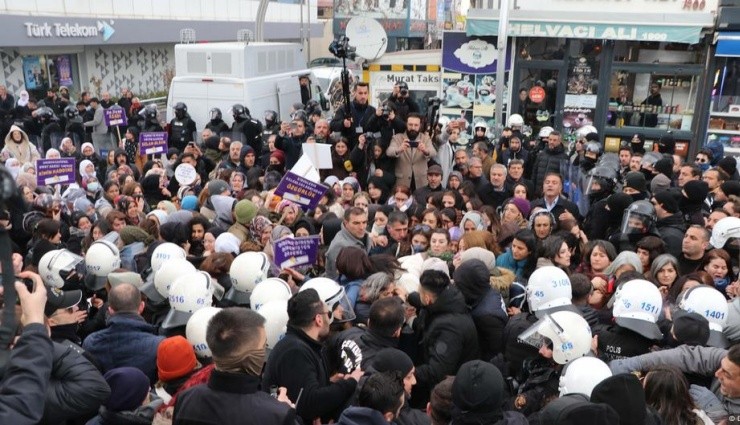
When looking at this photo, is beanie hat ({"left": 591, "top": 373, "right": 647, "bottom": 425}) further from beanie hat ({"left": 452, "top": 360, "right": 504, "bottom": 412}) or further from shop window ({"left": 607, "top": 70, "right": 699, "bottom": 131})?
shop window ({"left": 607, "top": 70, "right": 699, "bottom": 131})

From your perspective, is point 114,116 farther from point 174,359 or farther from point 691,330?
point 691,330

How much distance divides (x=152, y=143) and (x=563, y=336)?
313 inches

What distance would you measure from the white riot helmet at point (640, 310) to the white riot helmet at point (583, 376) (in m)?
0.67

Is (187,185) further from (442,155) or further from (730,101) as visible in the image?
(730,101)

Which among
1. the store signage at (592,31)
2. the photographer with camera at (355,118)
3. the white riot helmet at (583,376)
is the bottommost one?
the white riot helmet at (583,376)

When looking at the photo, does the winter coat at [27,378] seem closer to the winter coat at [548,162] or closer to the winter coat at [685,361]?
the winter coat at [685,361]

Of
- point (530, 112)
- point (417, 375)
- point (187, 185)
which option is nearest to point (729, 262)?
point (417, 375)

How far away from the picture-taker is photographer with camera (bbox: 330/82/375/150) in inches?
365

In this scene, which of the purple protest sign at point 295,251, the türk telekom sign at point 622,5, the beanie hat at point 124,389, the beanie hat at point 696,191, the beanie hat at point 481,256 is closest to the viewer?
the beanie hat at point 124,389

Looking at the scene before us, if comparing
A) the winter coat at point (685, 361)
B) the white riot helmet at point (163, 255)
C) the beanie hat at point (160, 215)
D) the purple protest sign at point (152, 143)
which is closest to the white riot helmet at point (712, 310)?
the winter coat at point (685, 361)

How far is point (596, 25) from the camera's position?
38.5 feet

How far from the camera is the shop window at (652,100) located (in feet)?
39.8

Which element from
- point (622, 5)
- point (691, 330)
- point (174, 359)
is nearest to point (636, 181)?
point (691, 330)

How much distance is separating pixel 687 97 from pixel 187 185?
9.51m
